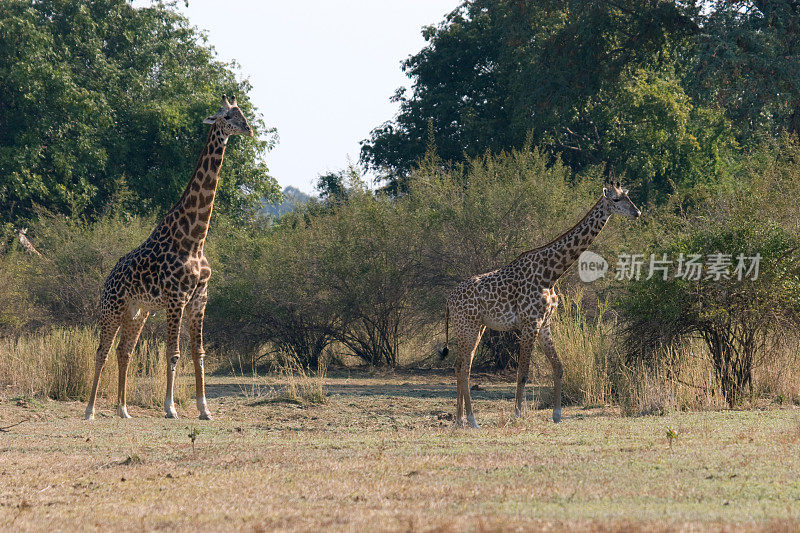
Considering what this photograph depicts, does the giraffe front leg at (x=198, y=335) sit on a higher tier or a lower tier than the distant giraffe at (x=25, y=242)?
lower

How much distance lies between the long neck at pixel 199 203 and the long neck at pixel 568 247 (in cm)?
435

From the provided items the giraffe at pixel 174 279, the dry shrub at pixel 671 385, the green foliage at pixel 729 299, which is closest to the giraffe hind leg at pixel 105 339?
the giraffe at pixel 174 279

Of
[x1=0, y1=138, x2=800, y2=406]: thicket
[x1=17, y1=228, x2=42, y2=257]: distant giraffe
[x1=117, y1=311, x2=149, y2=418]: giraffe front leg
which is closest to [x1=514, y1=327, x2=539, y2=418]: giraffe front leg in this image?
[x1=0, y1=138, x2=800, y2=406]: thicket

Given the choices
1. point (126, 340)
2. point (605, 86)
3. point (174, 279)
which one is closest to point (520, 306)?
point (174, 279)

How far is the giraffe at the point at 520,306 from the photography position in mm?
11562

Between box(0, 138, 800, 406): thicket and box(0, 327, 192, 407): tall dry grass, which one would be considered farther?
box(0, 138, 800, 406): thicket

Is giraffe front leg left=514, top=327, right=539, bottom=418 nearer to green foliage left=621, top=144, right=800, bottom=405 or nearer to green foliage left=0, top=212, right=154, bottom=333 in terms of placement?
green foliage left=621, top=144, right=800, bottom=405

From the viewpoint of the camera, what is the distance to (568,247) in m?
12.2

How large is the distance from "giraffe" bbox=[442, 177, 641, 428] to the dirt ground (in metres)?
0.66

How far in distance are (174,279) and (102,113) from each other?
59.3ft

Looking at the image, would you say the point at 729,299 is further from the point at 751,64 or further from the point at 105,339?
the point at 751,64

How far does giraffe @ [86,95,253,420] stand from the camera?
481 inches

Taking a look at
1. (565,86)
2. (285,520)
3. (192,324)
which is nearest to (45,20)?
(565,86)

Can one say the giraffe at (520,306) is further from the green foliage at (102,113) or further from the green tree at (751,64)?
the green foliage at (102,113)
